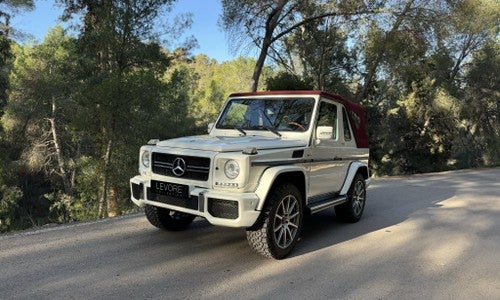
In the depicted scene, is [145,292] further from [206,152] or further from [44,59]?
[44,59]

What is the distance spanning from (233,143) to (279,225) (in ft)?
3.61

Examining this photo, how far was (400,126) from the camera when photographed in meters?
29.1

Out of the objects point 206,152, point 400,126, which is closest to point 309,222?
point 206,152

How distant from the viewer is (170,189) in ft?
16.8

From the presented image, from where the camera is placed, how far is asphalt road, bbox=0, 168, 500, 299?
4.29m

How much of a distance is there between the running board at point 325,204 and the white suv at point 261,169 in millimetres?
20

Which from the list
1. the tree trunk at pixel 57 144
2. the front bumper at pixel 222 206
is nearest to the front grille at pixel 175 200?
the front bumper at pixel 222 206

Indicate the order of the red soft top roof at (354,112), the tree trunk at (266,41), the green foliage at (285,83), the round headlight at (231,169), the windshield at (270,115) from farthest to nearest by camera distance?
the tree trunk at (266,41), the green foliage at (285,83), the red soft top roof at (354,112), the windshield at (270,115), the round headlight at (231,169)

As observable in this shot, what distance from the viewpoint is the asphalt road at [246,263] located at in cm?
429

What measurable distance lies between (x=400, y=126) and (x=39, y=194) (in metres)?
25.1

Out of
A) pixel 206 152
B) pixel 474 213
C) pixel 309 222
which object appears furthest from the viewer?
pixel 474 213

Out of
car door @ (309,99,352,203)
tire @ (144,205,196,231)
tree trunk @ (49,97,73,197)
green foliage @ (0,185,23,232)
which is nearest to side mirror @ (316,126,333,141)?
car door @ (309,99,352,203)

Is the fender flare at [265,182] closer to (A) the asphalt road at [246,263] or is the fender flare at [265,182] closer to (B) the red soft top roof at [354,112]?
(A) the asphalt road at [246,263]

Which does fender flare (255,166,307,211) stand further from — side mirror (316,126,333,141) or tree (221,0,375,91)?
tree (221,0,375,91)
